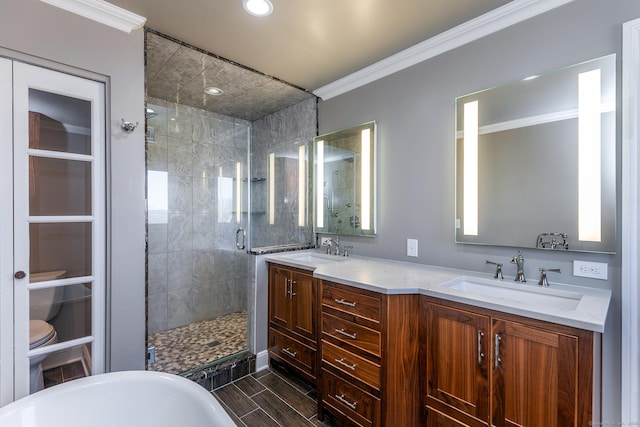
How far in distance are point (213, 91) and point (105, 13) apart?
1232 mm

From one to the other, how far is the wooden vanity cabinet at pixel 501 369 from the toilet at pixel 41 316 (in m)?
2.14

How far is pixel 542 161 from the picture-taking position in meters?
1.67

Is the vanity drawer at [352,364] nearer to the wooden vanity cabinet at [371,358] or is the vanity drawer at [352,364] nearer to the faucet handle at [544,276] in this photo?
the wooden vanity cabinet at [371,358]

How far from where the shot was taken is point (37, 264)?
165cm

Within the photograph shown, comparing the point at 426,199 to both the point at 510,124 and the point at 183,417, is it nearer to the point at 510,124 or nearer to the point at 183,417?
the point at 510,124

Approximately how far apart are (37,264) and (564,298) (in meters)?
2.90

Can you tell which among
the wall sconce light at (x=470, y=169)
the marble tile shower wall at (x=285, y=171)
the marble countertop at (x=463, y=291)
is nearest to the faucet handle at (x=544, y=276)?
the marble countertop at (x=463, y=291)

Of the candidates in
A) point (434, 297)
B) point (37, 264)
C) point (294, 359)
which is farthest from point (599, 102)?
point (37, 264)

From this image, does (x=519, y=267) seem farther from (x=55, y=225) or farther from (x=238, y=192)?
(x=238, y=192)

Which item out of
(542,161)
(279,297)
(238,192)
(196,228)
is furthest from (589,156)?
(196,228)

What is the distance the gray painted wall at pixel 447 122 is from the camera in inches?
58.7

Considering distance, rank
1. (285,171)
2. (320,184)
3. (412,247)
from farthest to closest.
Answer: (285,171) → (320,184) → (412,247)

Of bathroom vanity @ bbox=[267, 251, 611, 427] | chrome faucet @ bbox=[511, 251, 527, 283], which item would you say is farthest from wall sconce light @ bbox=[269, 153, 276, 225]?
chrome faucet @ bbox=[511, 251, 527, 283]

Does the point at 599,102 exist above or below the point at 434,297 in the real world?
above
